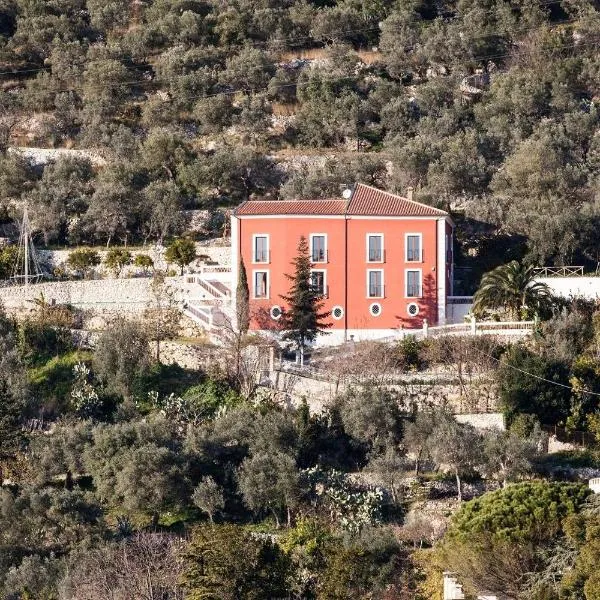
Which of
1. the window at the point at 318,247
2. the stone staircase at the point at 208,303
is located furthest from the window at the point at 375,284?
the stone staircase at the point at 208,303

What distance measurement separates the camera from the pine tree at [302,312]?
54.2m

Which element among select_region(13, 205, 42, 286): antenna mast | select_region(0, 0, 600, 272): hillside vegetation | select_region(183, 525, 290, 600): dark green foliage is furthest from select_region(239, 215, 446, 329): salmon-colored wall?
select_region(183, 525, 290, 600): dark green foliage

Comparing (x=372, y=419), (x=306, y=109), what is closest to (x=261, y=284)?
(x=372, y=419)

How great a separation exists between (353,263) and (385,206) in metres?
2.27

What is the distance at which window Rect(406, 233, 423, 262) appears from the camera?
5694 centimetres

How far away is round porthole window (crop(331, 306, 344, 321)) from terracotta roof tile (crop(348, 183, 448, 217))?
120 inches

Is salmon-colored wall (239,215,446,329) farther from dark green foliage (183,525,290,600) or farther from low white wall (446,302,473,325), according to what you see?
dark green foliage (183,525,290,600)

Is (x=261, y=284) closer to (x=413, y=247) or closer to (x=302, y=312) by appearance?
(x=302, y=312)

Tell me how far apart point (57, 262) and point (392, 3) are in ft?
100

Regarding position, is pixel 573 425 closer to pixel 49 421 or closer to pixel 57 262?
pixel 49 421

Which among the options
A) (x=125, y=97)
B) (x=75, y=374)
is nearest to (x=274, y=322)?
(x=75, y=374)

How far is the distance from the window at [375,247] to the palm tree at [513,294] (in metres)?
3.80

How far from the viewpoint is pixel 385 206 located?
57750mm

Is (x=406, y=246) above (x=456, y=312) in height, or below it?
above
